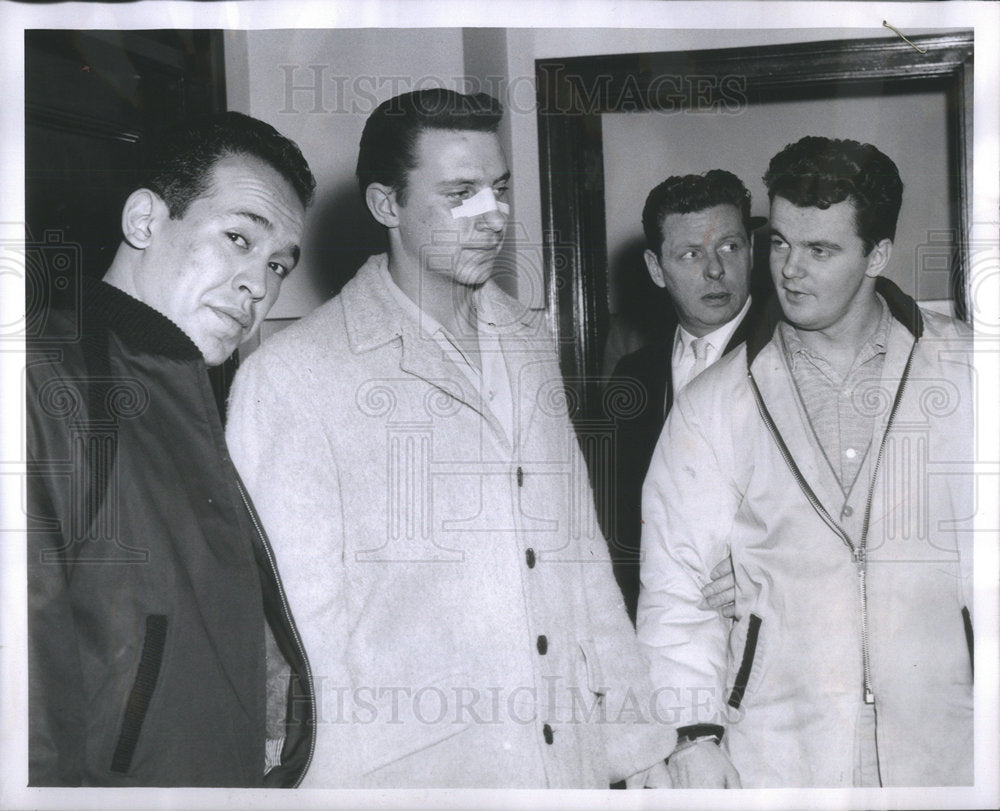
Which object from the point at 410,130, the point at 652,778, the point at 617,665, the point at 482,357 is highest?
the point at 410,130

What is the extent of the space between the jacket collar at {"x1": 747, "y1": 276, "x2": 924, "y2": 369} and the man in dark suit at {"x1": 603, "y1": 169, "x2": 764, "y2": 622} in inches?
0.6

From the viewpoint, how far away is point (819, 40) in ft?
4.14

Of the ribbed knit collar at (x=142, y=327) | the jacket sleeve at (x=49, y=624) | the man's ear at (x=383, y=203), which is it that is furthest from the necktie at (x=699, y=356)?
the jacket sleeve at (x=49, y=624)

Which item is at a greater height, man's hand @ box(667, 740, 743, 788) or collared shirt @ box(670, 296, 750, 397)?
collared shirt @ box(670, 296, 750, 397)

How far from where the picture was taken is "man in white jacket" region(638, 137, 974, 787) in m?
1.23

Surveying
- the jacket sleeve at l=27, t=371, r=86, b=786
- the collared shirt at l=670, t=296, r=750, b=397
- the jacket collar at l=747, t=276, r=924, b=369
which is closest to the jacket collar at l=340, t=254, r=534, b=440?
the collared shirt at l=670, t=296, r=750, b=397

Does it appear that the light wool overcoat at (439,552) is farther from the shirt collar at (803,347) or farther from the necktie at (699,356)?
the shirt collar at (803,347)

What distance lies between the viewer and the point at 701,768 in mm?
1250

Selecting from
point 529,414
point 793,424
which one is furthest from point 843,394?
point 529,414

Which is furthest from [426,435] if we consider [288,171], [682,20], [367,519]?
[682,20]

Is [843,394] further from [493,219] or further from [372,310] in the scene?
[372,310]

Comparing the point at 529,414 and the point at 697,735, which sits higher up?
the point at 529,414

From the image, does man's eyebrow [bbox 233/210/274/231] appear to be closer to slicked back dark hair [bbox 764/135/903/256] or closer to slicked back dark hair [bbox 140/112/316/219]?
slicked back dark hair [bbox 140/112/316/219]

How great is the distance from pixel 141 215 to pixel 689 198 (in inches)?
29.9
